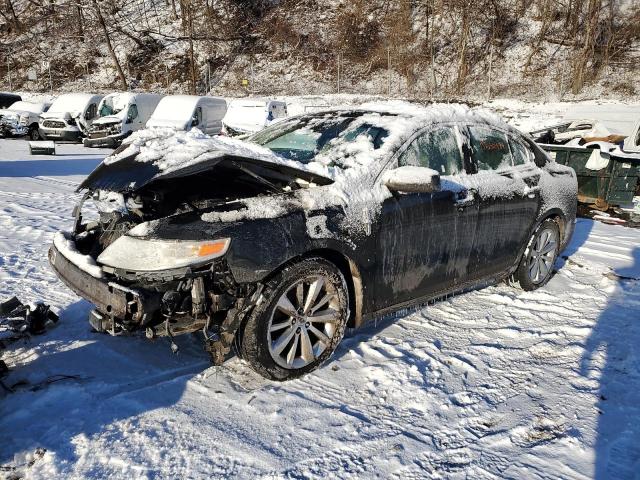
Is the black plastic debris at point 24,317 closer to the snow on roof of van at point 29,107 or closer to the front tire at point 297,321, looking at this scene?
the front tire at point 297,321

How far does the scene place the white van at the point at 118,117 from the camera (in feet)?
60.2

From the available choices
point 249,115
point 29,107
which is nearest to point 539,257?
point 249,115

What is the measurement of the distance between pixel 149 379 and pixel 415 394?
165 centimetres

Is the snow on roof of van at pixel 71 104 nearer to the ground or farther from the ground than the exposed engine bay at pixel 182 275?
farther from the ground

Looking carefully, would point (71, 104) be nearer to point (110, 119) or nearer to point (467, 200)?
point (110, 119)

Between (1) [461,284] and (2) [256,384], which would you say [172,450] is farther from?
(1) [461,284]

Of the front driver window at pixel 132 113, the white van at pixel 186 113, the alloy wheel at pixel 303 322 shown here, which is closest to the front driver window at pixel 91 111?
the front driver window at pixel 132 113

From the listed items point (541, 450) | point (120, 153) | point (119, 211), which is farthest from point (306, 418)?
point (120, 153)

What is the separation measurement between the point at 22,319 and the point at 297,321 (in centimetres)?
198

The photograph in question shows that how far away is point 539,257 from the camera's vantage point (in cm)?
536

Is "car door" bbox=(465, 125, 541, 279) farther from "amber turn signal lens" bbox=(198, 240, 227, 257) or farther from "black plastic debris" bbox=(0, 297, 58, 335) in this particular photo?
"black plastic debris" bbox=(0, 297, 58, 335)

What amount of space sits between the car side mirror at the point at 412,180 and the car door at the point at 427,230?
5.3 inches

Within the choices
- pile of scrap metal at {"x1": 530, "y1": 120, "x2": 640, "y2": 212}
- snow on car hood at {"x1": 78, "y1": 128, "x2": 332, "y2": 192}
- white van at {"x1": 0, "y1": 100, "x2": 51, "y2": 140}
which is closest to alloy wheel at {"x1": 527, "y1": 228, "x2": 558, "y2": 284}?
snow on car hood at {"x1": 78, "y1": 128, "x2": 332, "y2": 192}

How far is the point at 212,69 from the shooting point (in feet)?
127
